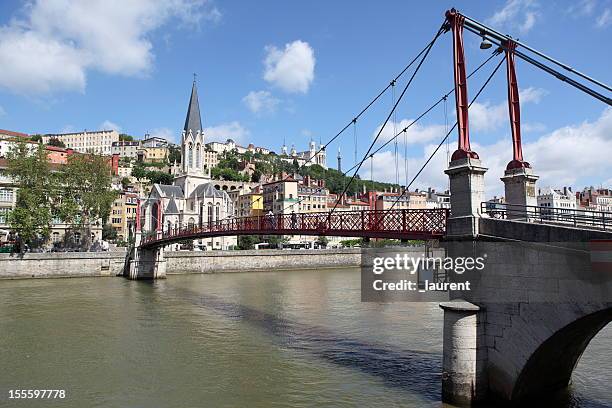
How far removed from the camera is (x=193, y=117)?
286ft

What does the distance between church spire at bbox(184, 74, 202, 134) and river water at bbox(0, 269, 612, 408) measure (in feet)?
196

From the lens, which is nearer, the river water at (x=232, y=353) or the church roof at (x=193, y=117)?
the river water at (x=232, y=353)

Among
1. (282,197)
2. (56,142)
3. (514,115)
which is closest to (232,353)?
(514,115)

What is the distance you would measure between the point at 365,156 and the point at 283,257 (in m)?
39.5

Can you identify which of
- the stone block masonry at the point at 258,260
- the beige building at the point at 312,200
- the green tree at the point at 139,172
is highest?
the green tree at the point at 139,172

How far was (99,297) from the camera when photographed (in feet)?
100

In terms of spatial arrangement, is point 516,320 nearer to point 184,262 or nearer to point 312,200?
point 184,262

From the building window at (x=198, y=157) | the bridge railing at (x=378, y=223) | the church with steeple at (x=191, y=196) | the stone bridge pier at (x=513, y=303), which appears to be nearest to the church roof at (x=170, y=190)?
the church with steeple at (x=191, y=196)

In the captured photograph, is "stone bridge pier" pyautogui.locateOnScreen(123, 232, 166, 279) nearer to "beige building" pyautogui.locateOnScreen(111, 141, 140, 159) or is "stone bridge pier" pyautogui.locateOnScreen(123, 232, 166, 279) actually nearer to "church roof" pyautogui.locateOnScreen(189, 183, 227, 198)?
"church roof" pyautogui.locateOnScreen(189, 183, 227, 198)

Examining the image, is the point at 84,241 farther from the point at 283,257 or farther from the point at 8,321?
the point at 8,321

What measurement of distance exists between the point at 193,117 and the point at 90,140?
3817 inches

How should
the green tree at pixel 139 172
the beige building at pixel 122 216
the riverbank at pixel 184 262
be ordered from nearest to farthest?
the riverbank at pixel 184 262 → the beige building at pixel 122 216 → the green tree at pixel 139 172

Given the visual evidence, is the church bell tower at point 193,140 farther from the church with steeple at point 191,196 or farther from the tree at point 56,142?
the tree at point 56,142

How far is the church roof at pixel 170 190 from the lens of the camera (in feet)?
270
